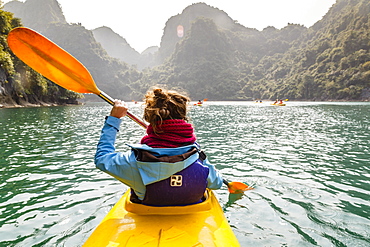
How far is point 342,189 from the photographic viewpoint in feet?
15.2

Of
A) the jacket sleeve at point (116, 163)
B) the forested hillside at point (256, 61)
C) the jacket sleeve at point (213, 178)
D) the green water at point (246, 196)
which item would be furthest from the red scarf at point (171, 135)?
the forested hillside at point (256, 61)

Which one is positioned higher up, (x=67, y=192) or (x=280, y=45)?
(x=280, y=45)

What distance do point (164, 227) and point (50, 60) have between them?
2504mm

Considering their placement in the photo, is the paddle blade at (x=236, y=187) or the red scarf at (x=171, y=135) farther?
the paddle blade at (x=236, y=187)

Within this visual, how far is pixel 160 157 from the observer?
189 cm

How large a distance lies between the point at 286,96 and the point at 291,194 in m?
100

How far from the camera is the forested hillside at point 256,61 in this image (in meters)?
83.8

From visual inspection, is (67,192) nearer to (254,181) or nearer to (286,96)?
(254,181)

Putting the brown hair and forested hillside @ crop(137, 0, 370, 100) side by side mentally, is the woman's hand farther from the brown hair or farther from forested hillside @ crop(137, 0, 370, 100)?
forested hillside @ crop(137, 0, 370, 100)

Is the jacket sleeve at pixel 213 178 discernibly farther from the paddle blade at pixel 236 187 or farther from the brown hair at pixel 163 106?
the paddle blade at pixel 236 187

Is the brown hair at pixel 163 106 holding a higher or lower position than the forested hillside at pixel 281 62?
lower

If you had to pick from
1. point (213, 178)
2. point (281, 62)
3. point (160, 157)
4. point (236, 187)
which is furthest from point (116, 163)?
point (281, 62)

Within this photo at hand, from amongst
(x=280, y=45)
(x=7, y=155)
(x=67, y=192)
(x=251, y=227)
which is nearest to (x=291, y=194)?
(x=251, y=227)

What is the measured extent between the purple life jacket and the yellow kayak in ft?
0.44
